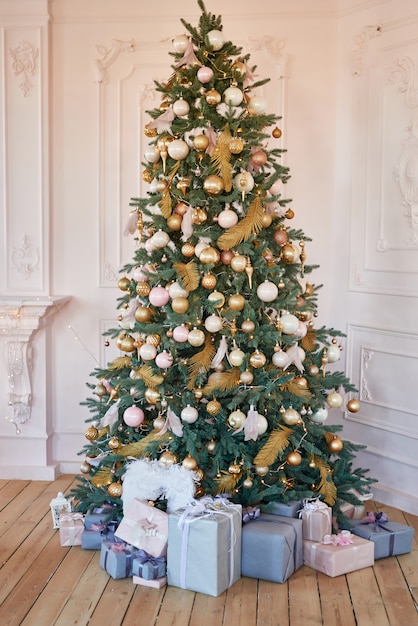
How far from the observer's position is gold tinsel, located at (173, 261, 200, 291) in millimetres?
3195

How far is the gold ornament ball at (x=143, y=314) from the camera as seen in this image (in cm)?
330

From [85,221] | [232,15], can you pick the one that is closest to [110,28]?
[232,15]

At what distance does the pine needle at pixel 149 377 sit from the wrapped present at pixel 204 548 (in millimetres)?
553

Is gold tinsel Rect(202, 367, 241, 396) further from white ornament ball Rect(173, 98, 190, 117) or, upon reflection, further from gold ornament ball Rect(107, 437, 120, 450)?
white ornament ball Rect(173, 98, 190, 117)

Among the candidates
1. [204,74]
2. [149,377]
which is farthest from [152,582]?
[204,74]

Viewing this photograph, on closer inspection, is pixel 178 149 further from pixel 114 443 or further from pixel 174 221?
pixel 114 443

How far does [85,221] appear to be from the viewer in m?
4.50

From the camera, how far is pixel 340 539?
3.24 m

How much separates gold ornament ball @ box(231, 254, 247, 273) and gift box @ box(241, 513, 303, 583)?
108 centimetres

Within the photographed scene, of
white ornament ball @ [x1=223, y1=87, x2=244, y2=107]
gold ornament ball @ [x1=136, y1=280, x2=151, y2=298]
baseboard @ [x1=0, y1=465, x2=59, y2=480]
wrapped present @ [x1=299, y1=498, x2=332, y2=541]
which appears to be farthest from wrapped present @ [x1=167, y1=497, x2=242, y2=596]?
white ornament ball @ [x1=223, y1=87, x2=244, y2=107]

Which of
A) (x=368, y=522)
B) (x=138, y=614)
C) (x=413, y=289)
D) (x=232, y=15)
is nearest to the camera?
(x=138, y=614)

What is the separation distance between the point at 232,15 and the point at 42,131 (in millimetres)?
1307

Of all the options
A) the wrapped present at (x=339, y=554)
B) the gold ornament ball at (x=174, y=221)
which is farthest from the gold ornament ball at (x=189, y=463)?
the gold ornament ball at (x=174, y=221)

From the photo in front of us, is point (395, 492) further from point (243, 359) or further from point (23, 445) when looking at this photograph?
point (23, 445)
